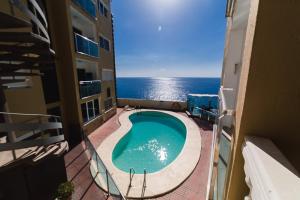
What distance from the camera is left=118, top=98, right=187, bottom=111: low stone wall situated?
19263 millimetres

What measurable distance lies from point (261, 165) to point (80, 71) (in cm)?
1420

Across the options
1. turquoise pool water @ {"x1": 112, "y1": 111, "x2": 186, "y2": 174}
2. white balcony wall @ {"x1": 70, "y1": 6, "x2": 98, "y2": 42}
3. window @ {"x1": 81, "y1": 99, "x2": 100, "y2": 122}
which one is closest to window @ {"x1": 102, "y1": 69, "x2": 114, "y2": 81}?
window @ {"x1": 81, "y1": 99, "x2": 100, "y2": 122}

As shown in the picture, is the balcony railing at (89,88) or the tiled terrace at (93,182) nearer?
the tiled terrace at (93,182)

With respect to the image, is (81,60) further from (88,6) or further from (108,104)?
(108,104)

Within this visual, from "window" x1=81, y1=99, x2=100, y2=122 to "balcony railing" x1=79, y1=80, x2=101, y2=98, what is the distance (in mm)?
807

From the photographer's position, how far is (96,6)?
13539 millimetres

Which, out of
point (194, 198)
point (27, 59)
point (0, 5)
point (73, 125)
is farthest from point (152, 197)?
point (0, 5)

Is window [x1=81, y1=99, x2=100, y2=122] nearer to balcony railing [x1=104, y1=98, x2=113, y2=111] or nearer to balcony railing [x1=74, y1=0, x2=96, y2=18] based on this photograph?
balcony railing [x1=104, y1=98, x2=113, y2=111]

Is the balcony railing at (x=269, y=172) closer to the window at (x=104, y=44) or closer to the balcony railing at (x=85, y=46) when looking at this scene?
the balcony railing at (x=85, y=46)

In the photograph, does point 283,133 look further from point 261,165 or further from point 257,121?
point 261,165

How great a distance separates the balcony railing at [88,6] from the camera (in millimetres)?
11039

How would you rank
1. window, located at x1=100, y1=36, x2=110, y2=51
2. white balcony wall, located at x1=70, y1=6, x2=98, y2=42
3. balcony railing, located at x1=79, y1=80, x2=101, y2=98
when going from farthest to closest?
window, located at x1=100, y1=36, x2=110, y2=51
white balcony wall, located at x1=70, y1=6, x2=98, y2=42
balcony railing, located at x1=79, y1=80, x2=101, y2=98

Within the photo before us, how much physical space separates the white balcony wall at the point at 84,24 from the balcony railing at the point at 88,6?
2.04 ft

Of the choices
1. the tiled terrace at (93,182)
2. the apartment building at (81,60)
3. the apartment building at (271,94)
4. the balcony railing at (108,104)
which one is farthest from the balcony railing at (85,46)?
the apartment building at (271,94)
